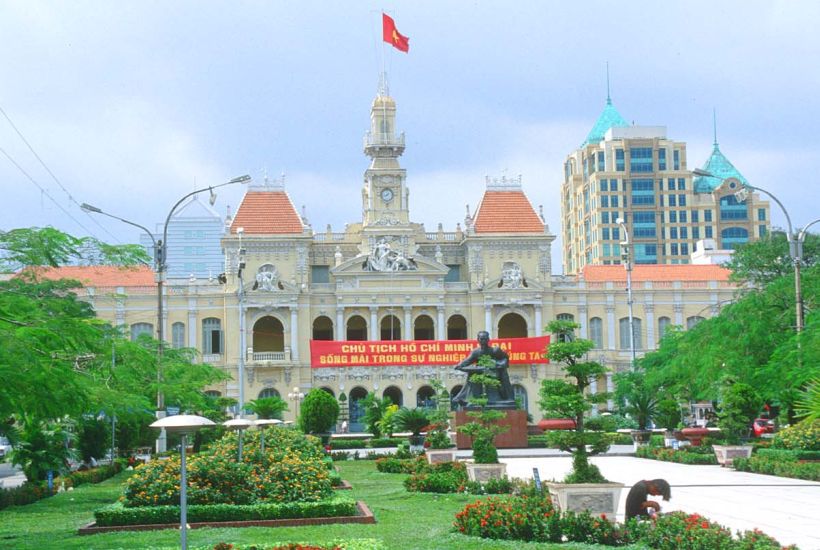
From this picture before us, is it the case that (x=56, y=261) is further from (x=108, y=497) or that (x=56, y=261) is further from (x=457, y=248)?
(x=457, y=248)

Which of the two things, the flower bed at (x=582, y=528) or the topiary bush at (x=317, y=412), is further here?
the topiary bush at (x=317, y=412)

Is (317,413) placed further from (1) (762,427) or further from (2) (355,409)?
(2) (355,409)

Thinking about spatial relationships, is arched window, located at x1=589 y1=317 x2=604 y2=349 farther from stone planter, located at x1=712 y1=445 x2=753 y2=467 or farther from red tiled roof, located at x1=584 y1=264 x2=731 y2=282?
stone planter, located at x1=712 y1=445 x2=753 y2=467

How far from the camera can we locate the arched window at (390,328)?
72.7 m

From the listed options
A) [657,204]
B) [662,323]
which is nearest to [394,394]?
[662,323]

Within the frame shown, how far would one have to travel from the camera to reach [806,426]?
31.6 meters

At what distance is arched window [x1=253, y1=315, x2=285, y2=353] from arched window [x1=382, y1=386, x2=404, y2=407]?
26.0 feet

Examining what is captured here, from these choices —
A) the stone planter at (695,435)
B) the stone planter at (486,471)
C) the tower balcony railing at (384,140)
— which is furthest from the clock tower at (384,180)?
the stone planter at (486,471)

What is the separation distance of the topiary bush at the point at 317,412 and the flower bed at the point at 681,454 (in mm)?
13097

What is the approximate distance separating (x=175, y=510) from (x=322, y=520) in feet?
8.80

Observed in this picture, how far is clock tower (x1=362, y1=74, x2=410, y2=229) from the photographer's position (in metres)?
71.3

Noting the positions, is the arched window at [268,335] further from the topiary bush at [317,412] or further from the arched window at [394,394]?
the topiary bush at [317,412]

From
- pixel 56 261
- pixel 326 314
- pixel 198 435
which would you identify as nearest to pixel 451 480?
pixel 56 261

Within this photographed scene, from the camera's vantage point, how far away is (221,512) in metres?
19.8
